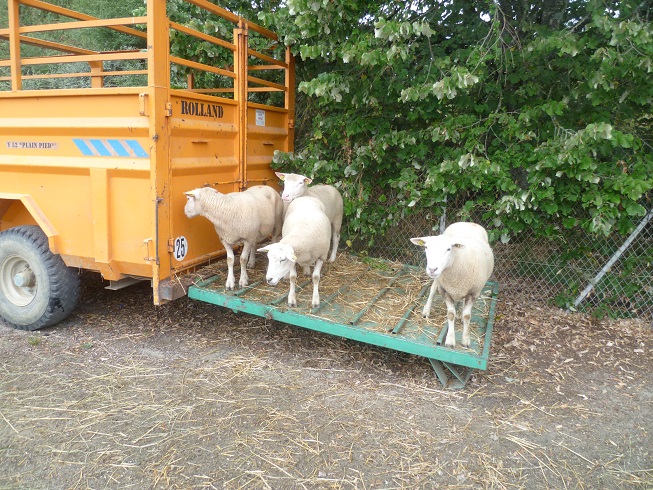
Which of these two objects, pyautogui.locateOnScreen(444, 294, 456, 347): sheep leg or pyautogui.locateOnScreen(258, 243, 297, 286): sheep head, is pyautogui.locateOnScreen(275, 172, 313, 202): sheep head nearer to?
pyautogui.locateOnScreen(258, 243, 297, 286): sheep head

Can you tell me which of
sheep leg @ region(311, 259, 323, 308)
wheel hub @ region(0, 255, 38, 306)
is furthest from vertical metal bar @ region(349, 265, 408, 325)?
wheel hub @ region(0, 255, 38, 306)

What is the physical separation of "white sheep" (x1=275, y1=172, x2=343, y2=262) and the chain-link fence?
1.10 meters

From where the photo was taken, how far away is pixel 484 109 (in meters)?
5.10

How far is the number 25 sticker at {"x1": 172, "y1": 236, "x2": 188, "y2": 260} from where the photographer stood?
4113 millimetres

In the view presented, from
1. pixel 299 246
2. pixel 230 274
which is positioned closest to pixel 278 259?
pixel 299 246

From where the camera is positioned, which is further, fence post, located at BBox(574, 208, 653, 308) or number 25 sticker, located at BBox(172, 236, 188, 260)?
fence post, located at BBox(574, 208, 653, 308)

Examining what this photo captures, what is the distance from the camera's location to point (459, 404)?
11.6ft

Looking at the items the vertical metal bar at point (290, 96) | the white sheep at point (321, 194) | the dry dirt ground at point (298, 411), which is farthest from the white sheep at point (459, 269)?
the vertical metal bar at point (290, 96)

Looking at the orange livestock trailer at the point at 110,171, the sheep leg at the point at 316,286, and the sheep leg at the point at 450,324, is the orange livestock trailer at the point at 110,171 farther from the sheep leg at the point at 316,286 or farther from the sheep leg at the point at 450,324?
the sheep leg at the point at 450,324

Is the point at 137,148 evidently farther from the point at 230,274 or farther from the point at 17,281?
the point at 17,281

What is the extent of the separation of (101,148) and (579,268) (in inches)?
194

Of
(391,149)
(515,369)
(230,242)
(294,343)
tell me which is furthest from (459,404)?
(391,149)

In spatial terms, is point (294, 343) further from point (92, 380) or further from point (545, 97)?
point (545, 97)

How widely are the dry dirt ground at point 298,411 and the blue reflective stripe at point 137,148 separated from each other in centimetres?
165
